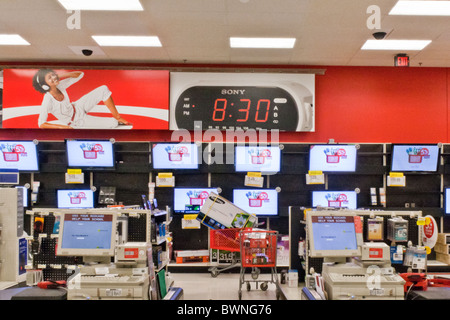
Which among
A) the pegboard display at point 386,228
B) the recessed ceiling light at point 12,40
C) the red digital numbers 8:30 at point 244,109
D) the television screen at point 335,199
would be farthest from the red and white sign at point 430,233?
the recessed ceiling light at point 12,40

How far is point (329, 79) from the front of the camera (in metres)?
7.14

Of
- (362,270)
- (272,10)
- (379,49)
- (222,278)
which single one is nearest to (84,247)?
(362,270)

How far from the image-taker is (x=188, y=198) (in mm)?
5914

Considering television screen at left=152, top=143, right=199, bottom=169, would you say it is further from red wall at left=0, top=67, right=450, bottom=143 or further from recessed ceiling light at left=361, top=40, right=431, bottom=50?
recessed ceiling light at left=361, top=40, right=431, bottom=50

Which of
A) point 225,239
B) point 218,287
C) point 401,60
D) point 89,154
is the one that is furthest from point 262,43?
point 218,287

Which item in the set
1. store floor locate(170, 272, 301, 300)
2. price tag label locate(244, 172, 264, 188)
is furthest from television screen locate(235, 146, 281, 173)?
store floor locate(170, 272, 301, 300)

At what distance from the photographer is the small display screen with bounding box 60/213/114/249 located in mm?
3031

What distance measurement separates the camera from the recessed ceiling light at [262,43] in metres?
5.86

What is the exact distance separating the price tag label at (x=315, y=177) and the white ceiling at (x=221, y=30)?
1.87 meters

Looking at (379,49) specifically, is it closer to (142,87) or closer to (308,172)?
A: (308,172)

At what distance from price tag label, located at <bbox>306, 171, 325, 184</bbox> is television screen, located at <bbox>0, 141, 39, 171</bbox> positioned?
392 cm

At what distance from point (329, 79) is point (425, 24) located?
6.91ft

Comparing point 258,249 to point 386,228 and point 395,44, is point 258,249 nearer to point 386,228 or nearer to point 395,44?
point 386,228

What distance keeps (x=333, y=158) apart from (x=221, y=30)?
7.75ft
